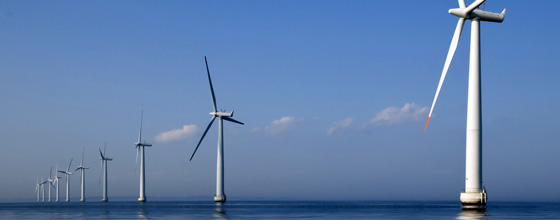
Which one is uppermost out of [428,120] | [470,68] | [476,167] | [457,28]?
[457,28]

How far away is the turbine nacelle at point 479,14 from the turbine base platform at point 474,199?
23316mm

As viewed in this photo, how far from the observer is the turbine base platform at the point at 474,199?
86.2m

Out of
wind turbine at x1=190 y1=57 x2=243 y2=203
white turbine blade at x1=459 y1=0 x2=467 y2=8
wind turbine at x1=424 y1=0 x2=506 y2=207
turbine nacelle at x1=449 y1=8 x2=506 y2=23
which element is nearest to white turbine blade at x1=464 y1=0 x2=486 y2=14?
turbine nacelle at x1=449 y1=8 x2=506 y2=23

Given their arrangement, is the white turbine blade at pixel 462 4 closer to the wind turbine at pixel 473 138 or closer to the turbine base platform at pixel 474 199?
the wind turbine at pixel 473 138

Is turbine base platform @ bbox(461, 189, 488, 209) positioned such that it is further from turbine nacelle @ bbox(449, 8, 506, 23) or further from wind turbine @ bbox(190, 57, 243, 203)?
wind turbine @ bbox(190, 57, 243, 203)

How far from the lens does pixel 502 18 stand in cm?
9288

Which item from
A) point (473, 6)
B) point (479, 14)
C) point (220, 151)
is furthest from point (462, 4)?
point (220, 151)

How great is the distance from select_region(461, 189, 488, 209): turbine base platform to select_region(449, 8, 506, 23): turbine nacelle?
23.3 metres

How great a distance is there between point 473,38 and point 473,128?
41.4 ft

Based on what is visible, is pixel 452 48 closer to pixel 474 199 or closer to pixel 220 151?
pixel 474 199

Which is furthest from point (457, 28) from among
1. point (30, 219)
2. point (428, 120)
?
point (30, 219)

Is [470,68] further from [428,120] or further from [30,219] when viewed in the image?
[30,219]

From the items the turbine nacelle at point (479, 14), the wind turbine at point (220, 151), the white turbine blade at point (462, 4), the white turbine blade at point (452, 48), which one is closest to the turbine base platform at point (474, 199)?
the white turbine blade at point (452, 48)

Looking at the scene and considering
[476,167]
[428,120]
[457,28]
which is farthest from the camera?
[457,28]
